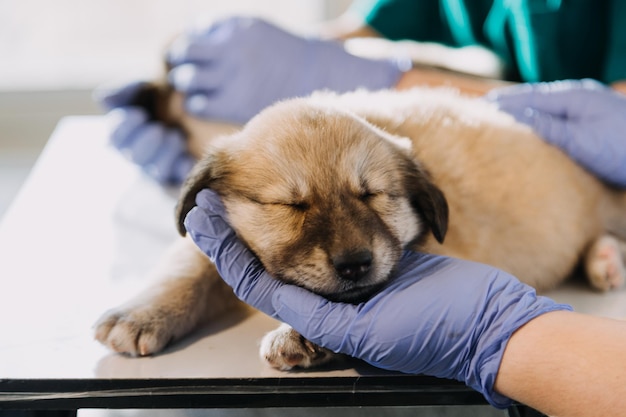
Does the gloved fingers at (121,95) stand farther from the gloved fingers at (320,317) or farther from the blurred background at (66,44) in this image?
the blurred background at (66,44)

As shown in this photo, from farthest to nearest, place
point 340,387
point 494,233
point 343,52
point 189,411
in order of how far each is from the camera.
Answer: point 343,52 → point 494,233 → point 189,411 → point 340,387

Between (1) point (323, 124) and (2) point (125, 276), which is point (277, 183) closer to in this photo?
(1) point (323, 124)

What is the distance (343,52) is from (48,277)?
1.13 meters

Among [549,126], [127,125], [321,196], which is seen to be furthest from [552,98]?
[127,125]

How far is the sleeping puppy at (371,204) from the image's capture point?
144 centimetres

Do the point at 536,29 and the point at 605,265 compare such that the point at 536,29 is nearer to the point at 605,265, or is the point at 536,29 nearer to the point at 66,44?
the point at 605,265

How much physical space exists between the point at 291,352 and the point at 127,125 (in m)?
1.31

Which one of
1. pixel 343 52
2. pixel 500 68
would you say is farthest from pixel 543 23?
pixel 343 52

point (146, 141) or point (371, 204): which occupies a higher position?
point (371, 204)

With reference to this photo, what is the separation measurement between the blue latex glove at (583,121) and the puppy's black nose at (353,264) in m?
0.90

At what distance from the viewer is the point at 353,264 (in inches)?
52.7

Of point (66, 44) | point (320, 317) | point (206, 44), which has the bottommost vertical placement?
point (66, 44)

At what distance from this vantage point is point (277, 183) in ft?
4.83

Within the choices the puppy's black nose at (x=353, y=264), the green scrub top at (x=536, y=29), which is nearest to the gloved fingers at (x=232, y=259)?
the puppy's black nose at (x=353, y=264)
